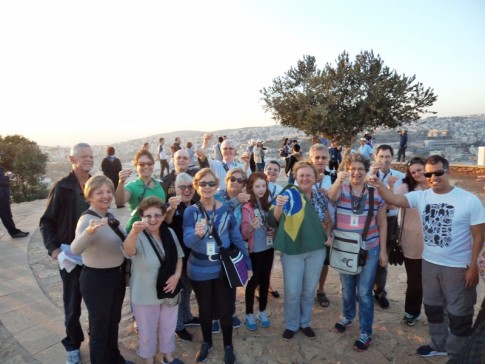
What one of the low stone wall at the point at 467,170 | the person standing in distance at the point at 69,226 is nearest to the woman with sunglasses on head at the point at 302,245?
the person standing in distance at the point at 69,226

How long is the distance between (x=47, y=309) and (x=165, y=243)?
253cm

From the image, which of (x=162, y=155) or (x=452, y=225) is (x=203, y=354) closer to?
(x=452, y=225)

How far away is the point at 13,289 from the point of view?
173 inches

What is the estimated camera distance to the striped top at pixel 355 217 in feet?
9.79

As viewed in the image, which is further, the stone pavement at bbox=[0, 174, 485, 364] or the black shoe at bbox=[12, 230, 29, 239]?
the black shoe at bbox=[12, 230, 29, 239]

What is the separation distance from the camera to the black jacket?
9.11ft

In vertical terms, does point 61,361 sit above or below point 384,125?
below

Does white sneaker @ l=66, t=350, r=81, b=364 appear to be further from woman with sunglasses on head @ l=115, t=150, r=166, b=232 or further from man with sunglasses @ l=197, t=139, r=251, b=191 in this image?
man with sunglasses @ l=197, t=139, r=251, b=191

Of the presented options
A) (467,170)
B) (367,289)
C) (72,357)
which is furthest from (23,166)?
(467,170)

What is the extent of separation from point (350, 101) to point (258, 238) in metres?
14.9

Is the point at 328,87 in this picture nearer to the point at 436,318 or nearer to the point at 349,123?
the point at 349,123

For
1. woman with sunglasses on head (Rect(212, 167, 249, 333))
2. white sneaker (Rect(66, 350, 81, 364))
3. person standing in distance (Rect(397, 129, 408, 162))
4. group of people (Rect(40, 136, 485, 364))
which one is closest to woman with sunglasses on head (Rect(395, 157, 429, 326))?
group of people (Rect(40, 136, 485, 364))

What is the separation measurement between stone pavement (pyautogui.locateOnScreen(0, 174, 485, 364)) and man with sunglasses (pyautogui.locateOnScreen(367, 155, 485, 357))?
1.83 feet

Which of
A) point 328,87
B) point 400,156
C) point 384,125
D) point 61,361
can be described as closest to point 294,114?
point 328,87
